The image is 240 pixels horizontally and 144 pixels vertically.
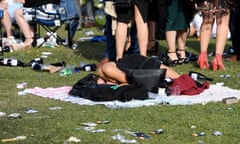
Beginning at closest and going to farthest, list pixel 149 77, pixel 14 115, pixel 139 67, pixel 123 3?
pixel 14 115 → pixel 149 77 → pixel 139 67 → pixel 123 3

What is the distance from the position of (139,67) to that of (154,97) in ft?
1.48

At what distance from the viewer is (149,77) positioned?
8.09 meters

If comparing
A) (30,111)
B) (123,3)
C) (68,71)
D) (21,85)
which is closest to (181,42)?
(123,3)

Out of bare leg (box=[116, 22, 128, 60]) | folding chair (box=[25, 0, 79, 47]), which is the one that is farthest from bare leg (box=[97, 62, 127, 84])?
folding chair (box=[25, 0, 79, 47])

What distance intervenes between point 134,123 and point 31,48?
21.0ft

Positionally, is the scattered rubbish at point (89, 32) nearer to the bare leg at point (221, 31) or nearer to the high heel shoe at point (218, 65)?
the bare leg at point (221, 31)

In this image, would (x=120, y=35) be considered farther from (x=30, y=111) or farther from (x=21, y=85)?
(x=30, y=111)

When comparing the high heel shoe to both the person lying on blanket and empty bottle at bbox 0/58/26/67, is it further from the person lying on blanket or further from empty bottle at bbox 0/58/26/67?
empty bottle at bbox 0/58/26/67

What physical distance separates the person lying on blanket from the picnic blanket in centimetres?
10

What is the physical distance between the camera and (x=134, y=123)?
6.66 metres

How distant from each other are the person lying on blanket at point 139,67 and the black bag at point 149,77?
95mm

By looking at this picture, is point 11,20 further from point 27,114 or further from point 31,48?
point 27,114

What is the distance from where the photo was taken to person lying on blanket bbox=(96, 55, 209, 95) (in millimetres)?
8102

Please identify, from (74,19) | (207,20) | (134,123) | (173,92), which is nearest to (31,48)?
(74,19)
